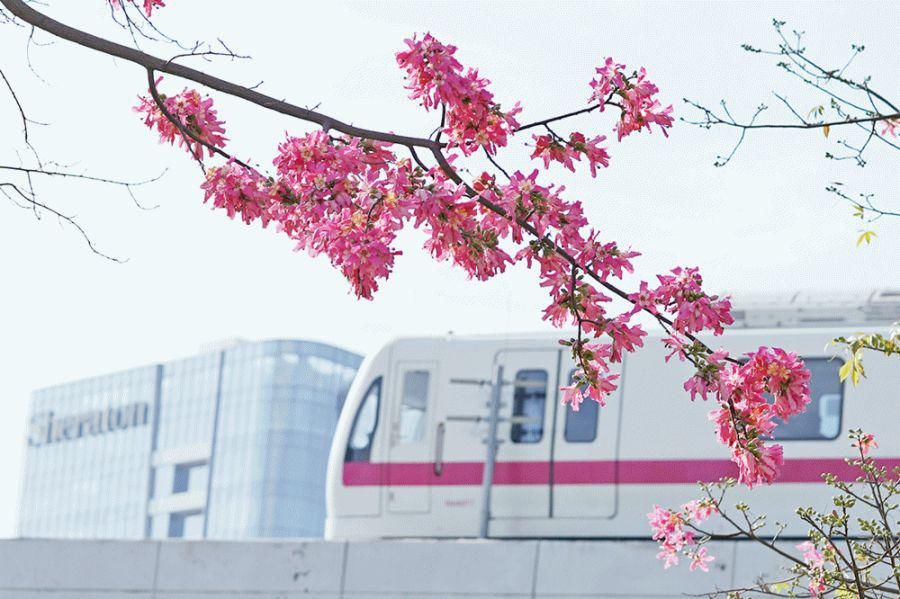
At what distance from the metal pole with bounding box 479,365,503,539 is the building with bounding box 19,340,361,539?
93502mm

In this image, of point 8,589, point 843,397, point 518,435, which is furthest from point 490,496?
point 8,589

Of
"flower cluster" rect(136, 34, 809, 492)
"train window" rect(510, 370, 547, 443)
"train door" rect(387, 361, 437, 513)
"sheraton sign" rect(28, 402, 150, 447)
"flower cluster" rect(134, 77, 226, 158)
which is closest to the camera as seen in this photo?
"flower cluster" rect(136, 34, 809, 492)

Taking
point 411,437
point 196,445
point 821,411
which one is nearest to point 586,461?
point 411,437

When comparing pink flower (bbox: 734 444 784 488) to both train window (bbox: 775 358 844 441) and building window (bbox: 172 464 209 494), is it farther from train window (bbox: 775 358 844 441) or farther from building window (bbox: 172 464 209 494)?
building window (bbox: 172 464 209 494)

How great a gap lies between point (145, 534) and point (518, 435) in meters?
106

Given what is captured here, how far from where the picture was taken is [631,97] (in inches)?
224

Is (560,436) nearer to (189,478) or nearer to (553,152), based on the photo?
(553,152)

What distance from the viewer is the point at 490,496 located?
16.0m

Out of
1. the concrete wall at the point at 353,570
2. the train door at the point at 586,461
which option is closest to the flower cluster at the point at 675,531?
the concrete wall at the point at 353,570

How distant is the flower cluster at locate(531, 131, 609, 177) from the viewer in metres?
5.59

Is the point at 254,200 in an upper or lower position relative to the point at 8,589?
upper

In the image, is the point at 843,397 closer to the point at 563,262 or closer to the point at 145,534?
the point at 563,262

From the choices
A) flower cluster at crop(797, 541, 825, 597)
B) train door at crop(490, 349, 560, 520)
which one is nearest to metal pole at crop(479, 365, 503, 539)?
train door at crop(490, 349, 560, 520)

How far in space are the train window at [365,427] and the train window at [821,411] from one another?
3664 millimetres
